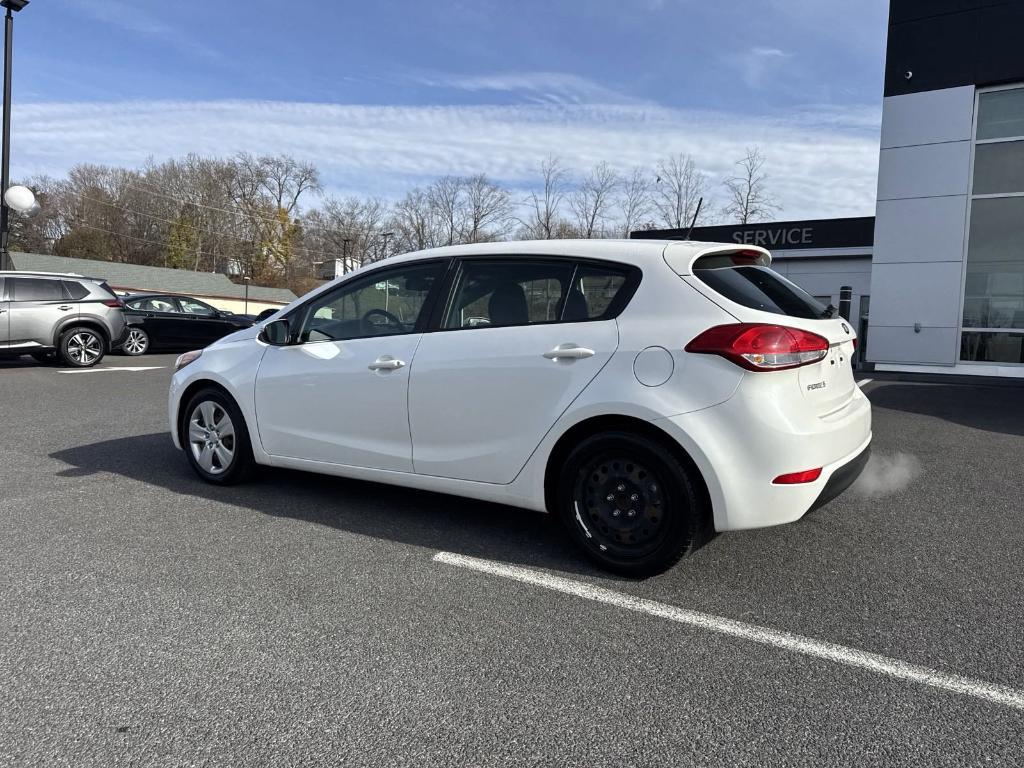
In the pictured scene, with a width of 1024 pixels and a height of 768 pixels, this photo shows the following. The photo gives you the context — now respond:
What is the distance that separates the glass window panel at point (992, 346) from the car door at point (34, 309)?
16808mm

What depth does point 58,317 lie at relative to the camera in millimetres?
12133

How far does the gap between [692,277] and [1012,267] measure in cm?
1400

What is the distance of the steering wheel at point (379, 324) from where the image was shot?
13.6 ft

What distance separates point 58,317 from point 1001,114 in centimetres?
1777

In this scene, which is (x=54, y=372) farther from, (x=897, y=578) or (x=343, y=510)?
(x=897, y=578)

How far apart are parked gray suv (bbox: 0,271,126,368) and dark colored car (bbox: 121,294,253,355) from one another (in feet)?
7.68

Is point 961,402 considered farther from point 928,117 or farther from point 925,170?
point 928,117

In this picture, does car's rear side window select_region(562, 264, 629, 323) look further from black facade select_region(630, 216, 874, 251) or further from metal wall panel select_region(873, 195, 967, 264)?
black facade select_region(630, 216, 874, 251)

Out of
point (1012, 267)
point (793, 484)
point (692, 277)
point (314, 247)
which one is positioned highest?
point (314, 247)

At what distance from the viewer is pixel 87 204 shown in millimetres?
67438

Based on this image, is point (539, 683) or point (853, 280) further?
point (853, 280)

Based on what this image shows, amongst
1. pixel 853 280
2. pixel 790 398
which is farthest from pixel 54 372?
pixel 853 280

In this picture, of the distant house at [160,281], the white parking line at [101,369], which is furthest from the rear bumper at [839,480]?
the distant house at [160,281]

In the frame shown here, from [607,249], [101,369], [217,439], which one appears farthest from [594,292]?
[101,369]
